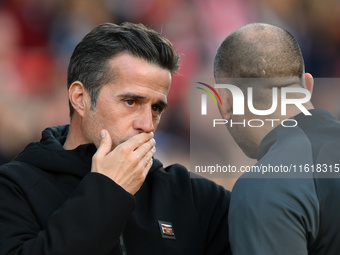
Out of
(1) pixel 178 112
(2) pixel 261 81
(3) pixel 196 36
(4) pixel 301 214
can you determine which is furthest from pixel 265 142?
(3) pixel 196 36

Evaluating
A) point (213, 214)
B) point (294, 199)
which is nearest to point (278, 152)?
point (294, 199)

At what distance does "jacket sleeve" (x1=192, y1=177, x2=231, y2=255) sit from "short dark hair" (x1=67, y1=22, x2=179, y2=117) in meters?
0.64

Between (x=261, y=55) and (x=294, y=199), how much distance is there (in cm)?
66

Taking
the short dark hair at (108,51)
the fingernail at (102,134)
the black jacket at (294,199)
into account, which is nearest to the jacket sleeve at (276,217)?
the black jacket at (294,199)

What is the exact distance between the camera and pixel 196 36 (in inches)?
241

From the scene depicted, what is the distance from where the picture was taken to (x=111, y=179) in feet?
7.09

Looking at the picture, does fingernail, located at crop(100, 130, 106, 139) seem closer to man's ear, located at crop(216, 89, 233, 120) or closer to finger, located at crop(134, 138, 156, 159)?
finger, located at crop(134, 138, 156, 159)

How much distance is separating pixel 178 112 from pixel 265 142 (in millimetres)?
3744

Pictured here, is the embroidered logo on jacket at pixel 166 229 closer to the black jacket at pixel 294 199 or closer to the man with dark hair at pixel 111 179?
the man with dark hair at pixel 111 179

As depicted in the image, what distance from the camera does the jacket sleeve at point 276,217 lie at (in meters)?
1.79

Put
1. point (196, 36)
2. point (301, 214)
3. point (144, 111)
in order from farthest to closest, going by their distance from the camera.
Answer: point (196, 36), point (144, 111), point (301, 214)

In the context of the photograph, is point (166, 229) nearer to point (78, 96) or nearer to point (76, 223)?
point (76, 223)

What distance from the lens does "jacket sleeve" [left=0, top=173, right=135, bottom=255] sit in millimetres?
1999

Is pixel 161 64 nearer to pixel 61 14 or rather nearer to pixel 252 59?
pixel 252 59
